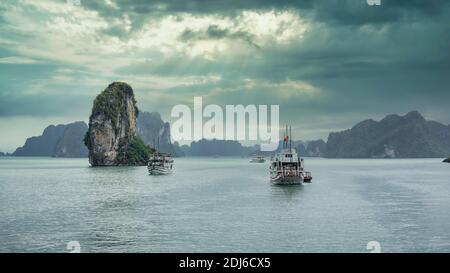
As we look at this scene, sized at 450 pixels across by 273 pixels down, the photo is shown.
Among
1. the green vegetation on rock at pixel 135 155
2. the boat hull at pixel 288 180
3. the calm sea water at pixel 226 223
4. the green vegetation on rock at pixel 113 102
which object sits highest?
the green vegetation on rock at pixel 113 102

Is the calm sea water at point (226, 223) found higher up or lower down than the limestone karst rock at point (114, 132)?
lower down

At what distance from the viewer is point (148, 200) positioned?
51625 millimetres

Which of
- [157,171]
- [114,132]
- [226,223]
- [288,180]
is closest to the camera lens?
[226,223]

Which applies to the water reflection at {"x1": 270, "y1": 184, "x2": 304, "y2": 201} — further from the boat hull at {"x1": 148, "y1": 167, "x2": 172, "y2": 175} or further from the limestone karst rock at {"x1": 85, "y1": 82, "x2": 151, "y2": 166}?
the limestone karst rock at {"x1": 85, "y1": 82, "x2": 151, "y2": 166}

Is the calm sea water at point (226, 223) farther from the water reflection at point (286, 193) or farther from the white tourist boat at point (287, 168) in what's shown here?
the white tourist boat at point (287, 168)

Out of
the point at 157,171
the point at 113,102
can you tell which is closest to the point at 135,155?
the point at 113,102

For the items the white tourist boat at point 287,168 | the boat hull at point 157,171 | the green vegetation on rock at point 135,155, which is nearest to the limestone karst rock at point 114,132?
the green vegetation on rock at point 135,155

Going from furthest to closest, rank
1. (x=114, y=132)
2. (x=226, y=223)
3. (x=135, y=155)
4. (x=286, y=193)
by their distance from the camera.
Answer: (x=135, y=155) → (x=114, y=132) → (x=286, y=193) → (x=226, y=223)

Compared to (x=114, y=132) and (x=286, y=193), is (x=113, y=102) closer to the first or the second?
(x=114, y=132)

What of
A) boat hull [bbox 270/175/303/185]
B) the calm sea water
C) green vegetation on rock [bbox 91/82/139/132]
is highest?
green vegetation on rock [bbox 91/82/139/132]

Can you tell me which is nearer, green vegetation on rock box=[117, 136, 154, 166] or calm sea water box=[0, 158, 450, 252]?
calm sea water box=[0, 158, 450, 252]

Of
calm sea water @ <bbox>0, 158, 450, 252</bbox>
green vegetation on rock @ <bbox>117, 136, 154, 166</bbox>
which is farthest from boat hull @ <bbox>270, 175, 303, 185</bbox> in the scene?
green vegetation on rock @ <bbox>117, 136, 154, 166</bbox>

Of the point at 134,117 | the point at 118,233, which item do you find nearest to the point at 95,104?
the point at 134,117
